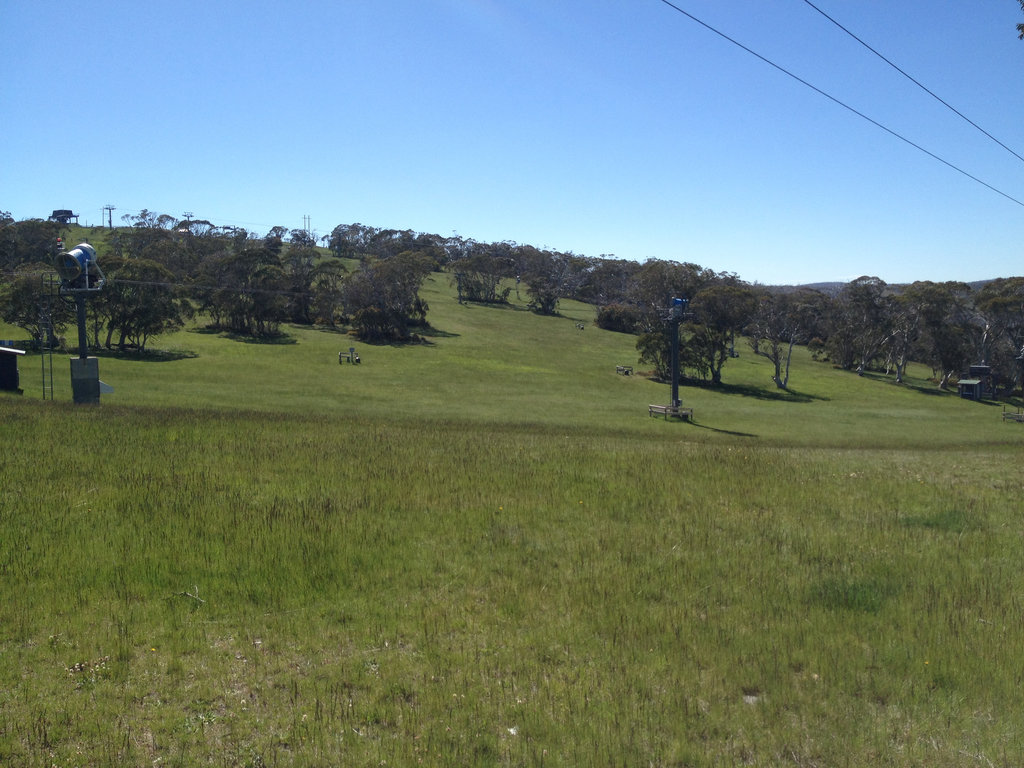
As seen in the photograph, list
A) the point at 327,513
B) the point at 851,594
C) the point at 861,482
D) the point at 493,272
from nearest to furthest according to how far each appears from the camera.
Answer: the point at 851,594 → the point at 327,513 → the point at 861,482 → the point at 493,272

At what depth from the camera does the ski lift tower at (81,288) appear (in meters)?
26.0

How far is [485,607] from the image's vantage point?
24.9 feet

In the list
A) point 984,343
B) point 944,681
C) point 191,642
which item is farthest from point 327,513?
point 984,343

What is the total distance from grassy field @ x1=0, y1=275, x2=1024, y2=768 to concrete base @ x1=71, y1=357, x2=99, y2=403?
35.5 feet

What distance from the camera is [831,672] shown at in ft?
20.8

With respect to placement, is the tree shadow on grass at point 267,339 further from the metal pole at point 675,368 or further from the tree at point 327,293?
the metal pole at point 675,368

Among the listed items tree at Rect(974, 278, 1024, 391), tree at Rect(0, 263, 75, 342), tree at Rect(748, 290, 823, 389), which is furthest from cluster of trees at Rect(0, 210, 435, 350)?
tree at Rect(974, 278, 1024, 391)

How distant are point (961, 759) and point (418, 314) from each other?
313ft

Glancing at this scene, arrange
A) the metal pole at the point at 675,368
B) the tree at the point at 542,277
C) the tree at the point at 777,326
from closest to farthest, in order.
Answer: the metal pole at the point at 675,368
the tree at the point at 777,326
the tree at the point at 542,277

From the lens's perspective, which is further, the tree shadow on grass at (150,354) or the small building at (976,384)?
the small building at (976,384)

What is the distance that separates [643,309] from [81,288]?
7750 centimetres

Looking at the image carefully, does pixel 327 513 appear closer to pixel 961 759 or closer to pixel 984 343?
pixel 961 759

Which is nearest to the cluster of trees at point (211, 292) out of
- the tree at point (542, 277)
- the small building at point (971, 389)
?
the tree at point (542, 277)

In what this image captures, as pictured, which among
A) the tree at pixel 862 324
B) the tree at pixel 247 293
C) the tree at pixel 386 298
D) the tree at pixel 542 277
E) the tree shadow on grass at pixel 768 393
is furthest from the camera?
the tree at pixel 542 277
